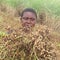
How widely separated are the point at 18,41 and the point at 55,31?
145 inches

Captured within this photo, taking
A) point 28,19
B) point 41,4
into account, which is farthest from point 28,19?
point 41,4

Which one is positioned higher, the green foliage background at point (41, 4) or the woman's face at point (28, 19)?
the woman's face at point (28, 19)

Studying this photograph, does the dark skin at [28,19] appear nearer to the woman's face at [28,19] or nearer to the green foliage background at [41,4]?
the woman's face at [28,19]

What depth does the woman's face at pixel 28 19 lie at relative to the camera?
3129 mm

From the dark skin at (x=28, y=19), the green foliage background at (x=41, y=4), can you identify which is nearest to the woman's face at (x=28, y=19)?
the dark skin at (x=28, y=19)

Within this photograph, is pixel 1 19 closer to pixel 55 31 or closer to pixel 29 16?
pixel 55 31

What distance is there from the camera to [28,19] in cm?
322

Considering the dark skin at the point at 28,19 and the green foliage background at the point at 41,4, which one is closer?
the dark skin at the point at 28,19

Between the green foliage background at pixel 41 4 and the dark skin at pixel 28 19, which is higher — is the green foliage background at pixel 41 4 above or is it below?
below

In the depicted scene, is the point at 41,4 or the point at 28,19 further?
the point at 41,4

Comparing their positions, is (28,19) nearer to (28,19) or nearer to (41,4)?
(28,19)

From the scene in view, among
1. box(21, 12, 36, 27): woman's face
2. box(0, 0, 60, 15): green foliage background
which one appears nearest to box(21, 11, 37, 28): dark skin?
box(21, 12, 36, 27): woman's face

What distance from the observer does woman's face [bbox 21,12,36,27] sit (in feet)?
10.3

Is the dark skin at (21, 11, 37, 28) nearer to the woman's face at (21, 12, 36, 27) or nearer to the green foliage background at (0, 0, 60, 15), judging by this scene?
the woman's face at (21, 12, 36, 27)
